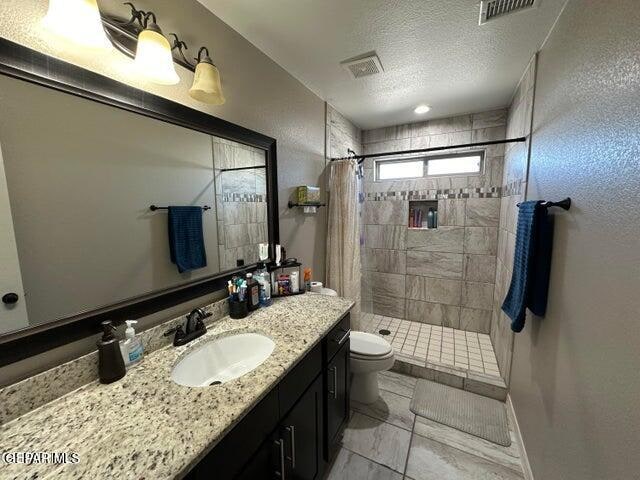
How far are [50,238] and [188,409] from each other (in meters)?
0.71

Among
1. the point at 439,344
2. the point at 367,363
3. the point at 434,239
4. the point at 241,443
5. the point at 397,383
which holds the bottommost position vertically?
the point at 397,383

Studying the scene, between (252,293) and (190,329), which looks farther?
(252,293)

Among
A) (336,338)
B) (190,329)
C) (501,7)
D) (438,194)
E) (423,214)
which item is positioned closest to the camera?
(190,329)

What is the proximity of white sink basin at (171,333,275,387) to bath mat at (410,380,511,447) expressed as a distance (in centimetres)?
142

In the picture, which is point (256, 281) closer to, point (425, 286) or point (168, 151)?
point (168, 151)

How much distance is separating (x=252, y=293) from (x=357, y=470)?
46.5 inches

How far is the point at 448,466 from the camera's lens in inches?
59.4

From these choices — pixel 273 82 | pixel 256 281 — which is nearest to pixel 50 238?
pixel 256 281

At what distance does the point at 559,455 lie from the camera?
107 centimetres

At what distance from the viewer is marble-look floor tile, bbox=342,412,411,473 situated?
155 centimetres

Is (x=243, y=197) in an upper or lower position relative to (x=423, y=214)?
upper

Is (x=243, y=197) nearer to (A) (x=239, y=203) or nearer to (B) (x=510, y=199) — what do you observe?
(A) (x=239, y=203)

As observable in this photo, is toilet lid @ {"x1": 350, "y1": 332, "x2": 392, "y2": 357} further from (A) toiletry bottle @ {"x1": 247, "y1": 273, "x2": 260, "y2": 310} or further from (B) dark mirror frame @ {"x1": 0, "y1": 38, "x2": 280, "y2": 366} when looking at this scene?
(B) dark mirror frame @ {"x1": 0, "y1": 38, "x2": 280, "y2": 366}

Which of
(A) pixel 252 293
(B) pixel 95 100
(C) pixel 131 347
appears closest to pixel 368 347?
(A) pixel 252 293
